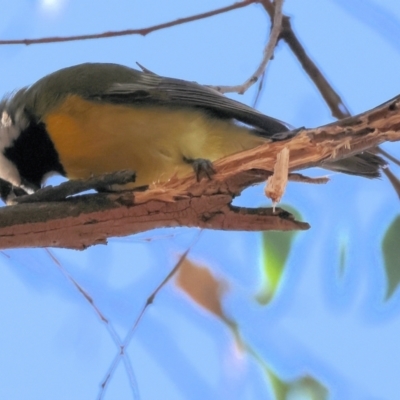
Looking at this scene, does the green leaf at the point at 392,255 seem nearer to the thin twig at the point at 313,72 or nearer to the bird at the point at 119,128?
the bird at the point at 119,128

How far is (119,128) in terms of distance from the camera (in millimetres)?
1782

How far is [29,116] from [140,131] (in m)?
0.38

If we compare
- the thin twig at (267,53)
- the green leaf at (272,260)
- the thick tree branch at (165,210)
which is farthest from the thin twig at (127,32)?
the green leaf at (272,260)

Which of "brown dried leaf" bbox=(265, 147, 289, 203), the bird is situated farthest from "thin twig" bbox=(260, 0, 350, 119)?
"brown dried leaf" bbox=(265, 147, 289, 203)

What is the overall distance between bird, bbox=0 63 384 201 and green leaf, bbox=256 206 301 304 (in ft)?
1.05

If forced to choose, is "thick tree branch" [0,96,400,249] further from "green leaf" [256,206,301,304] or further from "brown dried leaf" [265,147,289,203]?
"green leaf" [256,206,301,304]

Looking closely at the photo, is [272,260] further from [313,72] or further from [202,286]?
[313,72]

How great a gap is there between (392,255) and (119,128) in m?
0.87

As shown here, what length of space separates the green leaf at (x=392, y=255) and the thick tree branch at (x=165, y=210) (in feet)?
1.86

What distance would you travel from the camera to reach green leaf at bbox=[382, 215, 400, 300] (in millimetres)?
1875

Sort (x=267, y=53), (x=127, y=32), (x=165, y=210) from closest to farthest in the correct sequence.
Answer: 1. (x=165, y=210)
2. (x=127, y=32)
3. (x=267, y=53)

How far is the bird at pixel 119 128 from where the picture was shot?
5.84 feet

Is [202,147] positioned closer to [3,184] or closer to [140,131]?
[140,131]

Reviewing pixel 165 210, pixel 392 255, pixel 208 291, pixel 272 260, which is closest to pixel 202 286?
pixel 208 291
